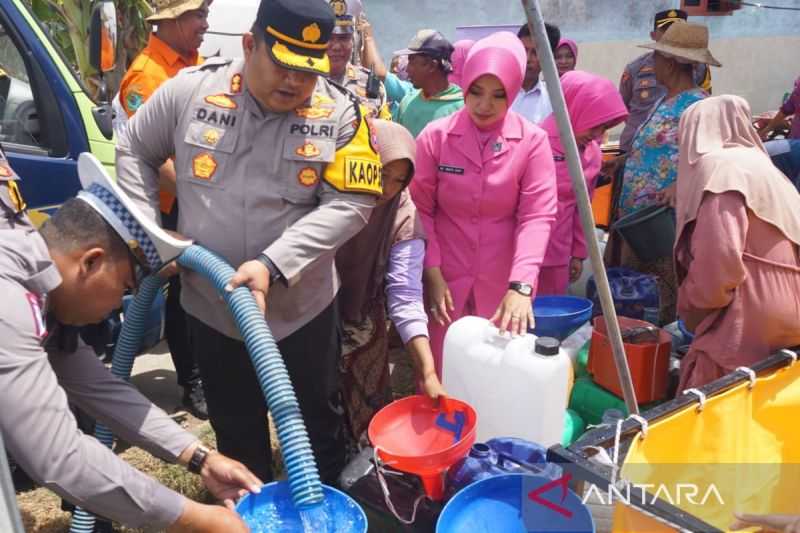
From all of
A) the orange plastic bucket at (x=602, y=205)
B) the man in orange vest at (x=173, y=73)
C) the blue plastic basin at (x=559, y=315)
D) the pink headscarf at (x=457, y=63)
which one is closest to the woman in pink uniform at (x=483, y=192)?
the blue plastic basin at (x=559, y=315)

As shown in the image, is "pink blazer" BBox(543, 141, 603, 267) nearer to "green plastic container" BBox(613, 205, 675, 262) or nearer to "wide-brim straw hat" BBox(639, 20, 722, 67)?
"green plastic container" BBox(613, 205, 675, 262)

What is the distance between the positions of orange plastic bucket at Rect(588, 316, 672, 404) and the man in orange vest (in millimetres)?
1968

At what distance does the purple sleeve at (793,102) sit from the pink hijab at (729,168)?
398 cm

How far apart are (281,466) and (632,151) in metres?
2.75

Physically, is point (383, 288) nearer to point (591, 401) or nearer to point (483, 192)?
point (483, 192)

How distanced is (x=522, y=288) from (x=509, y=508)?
1.03 meters

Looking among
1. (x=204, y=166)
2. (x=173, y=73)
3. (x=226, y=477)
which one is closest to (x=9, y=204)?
(x=204, y=166)

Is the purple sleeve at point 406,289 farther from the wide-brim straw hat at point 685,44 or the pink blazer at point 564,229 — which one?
the wide-brim straw hat at point 685,44

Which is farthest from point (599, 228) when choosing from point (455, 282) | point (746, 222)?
point (746, 222)

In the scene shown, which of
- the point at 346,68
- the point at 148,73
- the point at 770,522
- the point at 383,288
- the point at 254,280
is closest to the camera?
the point at 770,522

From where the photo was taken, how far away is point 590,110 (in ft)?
12.5

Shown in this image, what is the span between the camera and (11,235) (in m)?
1.58

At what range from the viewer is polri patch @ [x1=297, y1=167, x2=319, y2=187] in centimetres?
220

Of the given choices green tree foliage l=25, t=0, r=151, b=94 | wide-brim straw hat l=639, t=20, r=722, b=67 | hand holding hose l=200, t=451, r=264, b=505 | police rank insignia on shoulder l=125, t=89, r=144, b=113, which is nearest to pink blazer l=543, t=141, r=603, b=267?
wide-brim straw hat l=639, t=20, r=722, b=67
